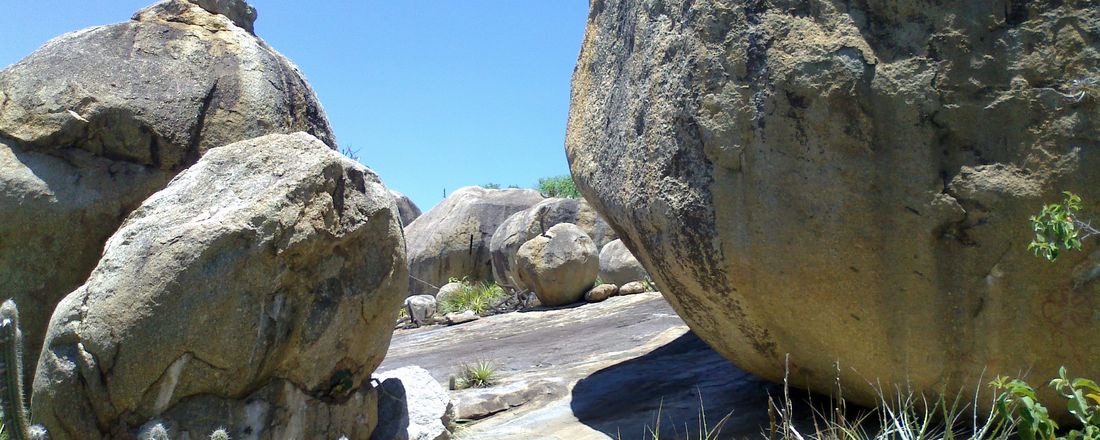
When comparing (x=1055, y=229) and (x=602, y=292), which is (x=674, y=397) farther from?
(x=602, y=292)

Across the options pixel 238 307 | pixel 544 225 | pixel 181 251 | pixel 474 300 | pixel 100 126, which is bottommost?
pixel 474 300

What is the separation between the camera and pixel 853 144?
14.2 feet

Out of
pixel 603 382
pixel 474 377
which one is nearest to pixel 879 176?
pixel 603 382

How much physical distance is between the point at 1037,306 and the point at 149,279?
3.75m

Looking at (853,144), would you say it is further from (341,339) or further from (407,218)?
(407,218)

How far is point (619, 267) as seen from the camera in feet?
43.8

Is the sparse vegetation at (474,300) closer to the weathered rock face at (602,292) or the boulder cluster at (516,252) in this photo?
the boulder cluster at (516,252)

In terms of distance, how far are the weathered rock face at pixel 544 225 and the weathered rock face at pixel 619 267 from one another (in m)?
1.91

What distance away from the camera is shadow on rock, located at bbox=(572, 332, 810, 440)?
17.7 feet

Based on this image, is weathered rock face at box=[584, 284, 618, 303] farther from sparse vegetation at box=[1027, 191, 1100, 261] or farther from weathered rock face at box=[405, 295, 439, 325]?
sparse vegetation at box=[1027, 191, 1100, 261]

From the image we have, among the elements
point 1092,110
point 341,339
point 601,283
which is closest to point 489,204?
point 601,283

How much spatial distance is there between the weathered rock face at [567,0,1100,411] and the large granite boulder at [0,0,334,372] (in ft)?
9.76

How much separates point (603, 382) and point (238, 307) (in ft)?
10.2

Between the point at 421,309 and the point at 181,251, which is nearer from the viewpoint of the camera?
the point at 181,251
